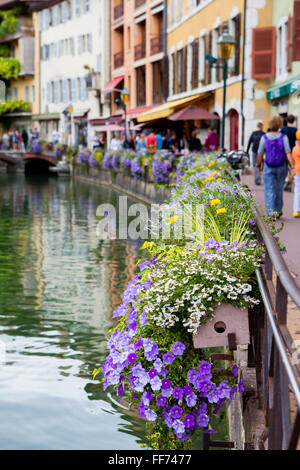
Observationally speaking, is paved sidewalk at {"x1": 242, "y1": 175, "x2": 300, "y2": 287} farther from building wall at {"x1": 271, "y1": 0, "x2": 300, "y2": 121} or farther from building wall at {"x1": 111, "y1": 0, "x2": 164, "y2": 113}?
building wall at {"x1": 111, "y1": 0, "x2": 164, "y2": 113}

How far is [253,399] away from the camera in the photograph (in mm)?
5137

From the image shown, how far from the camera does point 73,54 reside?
6053 cm

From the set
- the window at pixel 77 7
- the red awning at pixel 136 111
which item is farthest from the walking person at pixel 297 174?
the window at pixel 77 7

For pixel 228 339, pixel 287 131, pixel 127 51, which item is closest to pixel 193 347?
pixel 228 339

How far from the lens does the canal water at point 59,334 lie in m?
7.20

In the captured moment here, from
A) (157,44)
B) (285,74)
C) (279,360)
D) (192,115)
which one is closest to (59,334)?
(279,360)

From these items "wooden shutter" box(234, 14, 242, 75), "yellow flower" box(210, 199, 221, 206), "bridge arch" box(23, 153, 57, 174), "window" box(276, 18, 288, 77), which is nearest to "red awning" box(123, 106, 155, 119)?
"bridge arch" box(23, 153, 57, 174)

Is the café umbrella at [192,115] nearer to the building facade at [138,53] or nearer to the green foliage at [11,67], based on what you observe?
the building facade at [138,53]

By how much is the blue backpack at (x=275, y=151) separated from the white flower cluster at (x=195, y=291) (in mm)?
7242

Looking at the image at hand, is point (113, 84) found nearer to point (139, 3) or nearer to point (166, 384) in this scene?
point (139, 3)

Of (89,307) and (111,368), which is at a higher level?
(111,368)

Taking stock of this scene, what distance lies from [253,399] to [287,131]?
11.3 meters

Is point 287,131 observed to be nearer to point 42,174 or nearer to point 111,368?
point 111,368

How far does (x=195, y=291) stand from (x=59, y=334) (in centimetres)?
581
